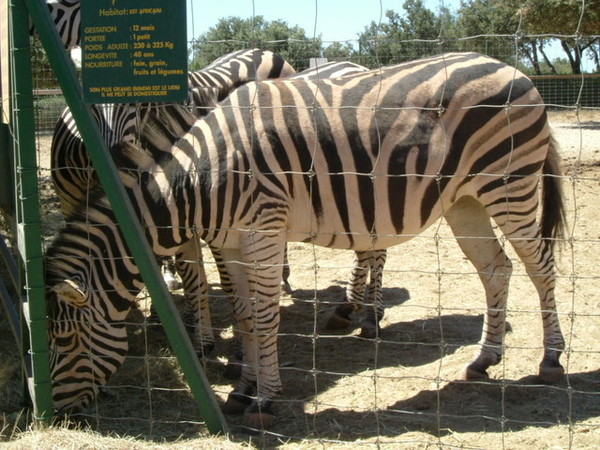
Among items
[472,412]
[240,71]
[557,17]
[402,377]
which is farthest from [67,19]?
[557,17]

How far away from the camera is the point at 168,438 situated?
13.7ft

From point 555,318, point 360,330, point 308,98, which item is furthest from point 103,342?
point 555,318

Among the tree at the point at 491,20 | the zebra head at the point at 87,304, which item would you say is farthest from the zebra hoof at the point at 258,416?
the tree at the point at 491,20

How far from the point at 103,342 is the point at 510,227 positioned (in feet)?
8.71

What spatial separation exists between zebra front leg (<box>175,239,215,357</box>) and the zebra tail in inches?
99.6

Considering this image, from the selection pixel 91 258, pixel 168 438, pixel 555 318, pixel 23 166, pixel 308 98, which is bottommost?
pixel 168 438

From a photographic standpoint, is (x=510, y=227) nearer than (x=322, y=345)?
Yes

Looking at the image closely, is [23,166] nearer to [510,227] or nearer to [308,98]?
[308,98]

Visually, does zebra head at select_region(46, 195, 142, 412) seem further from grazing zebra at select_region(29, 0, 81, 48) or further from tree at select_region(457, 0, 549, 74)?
tree at select_region(457, 0, 549, 74)

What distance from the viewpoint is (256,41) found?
369 cm

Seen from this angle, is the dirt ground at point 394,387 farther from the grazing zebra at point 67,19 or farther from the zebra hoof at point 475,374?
the grazing zebra at point 67,19

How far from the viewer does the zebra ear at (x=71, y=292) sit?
12.9ft

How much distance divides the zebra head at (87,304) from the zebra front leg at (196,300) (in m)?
1.07

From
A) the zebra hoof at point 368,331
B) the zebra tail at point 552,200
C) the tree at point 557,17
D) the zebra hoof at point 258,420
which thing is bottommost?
the zebra hoof at point 258,420
